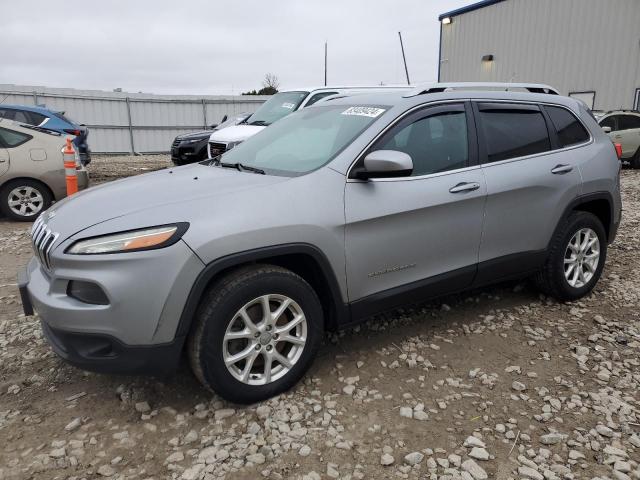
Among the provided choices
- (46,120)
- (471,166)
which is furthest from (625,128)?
(46,120)

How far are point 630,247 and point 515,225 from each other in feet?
9.99

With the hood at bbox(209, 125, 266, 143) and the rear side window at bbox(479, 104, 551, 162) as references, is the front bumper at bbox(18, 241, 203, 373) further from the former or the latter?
the hood at bbox(209, 125, 266, 143)

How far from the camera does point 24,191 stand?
24.1 feet

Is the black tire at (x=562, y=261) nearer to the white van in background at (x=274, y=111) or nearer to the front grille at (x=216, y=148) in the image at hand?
the white van in background at (x=274, y=111)

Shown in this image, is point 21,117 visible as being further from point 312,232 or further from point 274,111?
point 312,232

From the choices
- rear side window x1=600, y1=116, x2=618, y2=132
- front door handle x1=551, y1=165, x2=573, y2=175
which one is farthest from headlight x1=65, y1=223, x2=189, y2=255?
rear side window x1=600, y1=116, x2=618, y2=132

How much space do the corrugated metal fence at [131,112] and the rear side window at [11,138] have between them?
12.3 meters

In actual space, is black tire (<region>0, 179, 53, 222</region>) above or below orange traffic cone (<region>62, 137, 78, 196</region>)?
below

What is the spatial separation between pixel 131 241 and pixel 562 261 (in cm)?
322

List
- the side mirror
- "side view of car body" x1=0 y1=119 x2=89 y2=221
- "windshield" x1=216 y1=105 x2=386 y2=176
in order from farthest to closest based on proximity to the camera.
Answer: "side view of car body" x1=0 y1=119 x2=89 y2=221
"windshield" x1=216 y1=105 x2=386 y2=176
the side mirror

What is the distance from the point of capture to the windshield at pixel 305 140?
3.07 meters

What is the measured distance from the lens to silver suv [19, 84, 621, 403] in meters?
2.38

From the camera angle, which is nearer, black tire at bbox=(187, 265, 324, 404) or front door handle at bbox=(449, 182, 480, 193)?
black tire at bbox=(187, 265, 324, 404)

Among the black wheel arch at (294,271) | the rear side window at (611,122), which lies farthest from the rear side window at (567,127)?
the rear side window at (611,122)
